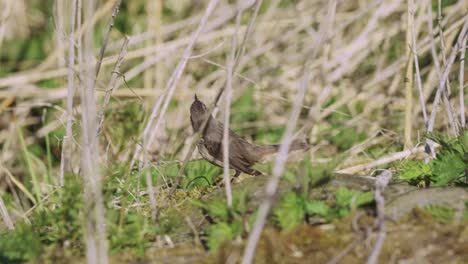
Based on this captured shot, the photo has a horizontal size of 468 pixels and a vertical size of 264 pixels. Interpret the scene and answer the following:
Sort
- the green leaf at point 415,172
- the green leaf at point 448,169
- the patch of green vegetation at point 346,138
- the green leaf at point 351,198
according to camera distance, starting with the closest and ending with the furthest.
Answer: the green leaf at point 351,198
the green leaf at point 448,169
the green leaf at point 415,172
the patch of green vegetation at point 346,138

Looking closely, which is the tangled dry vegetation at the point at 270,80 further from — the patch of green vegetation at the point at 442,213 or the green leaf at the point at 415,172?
the patch of green vegetation at the point at 442,213

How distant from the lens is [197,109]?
12.2 feet

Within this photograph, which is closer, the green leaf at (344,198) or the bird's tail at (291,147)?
the green leaf at (344,198)

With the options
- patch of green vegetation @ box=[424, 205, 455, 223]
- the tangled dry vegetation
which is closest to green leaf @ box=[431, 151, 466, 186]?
patch of green vegetation @ box=[424, 205, 455, 223]

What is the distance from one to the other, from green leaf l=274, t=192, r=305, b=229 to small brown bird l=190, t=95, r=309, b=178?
0.82 metres

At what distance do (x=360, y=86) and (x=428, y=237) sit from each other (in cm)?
326

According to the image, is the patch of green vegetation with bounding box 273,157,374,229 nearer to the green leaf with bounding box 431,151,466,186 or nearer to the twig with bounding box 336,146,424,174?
the green leaf with bounding box 431,151,466,186

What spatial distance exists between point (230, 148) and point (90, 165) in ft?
3.51

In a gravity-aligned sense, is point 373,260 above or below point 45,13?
below

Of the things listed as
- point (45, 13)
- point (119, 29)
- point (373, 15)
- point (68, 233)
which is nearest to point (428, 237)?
point (68, 233)

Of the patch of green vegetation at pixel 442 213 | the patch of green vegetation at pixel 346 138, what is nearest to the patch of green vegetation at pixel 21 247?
the patch of green vegetation at pixel 442 213

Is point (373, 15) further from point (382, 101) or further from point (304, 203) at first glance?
point (304, 203)

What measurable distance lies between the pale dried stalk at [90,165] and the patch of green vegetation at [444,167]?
51.6 inches

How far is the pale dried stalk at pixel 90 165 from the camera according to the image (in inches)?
92.2
